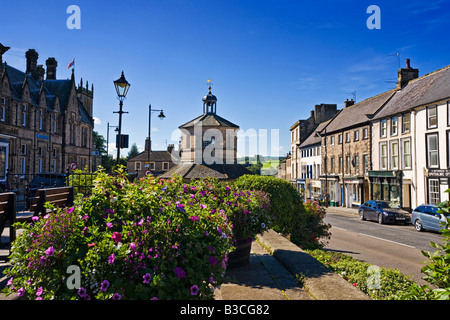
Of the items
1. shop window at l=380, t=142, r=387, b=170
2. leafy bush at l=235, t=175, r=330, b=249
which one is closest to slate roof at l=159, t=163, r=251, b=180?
shop window at l=380, t=142, r=387, b=170

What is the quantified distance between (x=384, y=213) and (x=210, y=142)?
28968 millimetres

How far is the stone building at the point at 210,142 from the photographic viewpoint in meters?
45.0

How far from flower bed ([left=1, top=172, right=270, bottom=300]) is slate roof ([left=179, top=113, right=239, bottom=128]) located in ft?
140

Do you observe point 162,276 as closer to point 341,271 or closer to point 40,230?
point 40,230

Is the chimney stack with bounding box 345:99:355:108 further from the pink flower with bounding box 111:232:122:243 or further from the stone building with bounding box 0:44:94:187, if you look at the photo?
the pink flower with bounding box 111:232:122:243

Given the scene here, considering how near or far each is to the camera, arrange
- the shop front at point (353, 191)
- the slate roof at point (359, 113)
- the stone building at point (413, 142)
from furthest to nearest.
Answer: the shop front at point (353, 191)
the slate roof at point (359, 113)
the stone building at point (413, 142)

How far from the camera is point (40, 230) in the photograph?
3.16 m

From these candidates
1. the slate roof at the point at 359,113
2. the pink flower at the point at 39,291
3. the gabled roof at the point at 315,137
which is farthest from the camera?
the gabled roof at the point at 315,137

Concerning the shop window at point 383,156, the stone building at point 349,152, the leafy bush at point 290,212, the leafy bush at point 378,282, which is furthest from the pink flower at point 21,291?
the stone building at point 349,152

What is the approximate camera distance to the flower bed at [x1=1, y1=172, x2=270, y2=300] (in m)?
2.82

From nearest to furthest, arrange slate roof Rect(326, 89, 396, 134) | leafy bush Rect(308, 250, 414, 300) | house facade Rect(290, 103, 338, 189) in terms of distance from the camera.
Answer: leafy bush Rect(308, 250, 414, 300), slate roof Rect(326, 89, 396, 134), house facade Rect(290, 103, 338, 189)

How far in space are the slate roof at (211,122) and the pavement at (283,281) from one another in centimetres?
4056

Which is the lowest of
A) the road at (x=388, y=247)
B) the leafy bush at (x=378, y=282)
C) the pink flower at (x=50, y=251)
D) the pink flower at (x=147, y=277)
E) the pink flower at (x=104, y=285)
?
the road at (x=388, y=247)

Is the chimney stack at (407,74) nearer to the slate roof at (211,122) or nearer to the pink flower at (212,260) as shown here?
the slate roof at (211,122)
